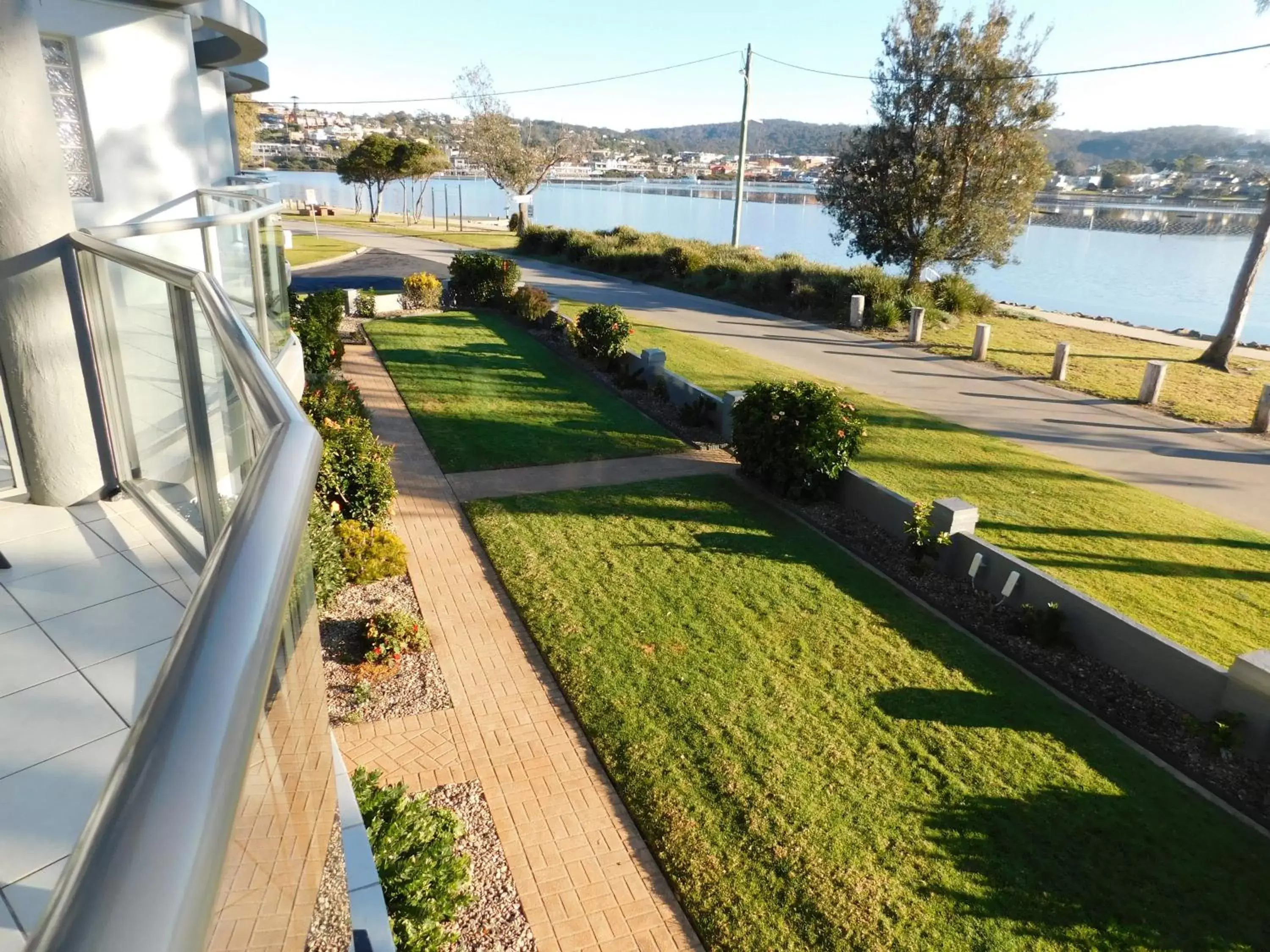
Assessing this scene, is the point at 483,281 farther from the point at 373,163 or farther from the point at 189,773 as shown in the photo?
the point at 373,163

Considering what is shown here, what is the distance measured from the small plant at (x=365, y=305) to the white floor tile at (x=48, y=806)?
65.9 feet

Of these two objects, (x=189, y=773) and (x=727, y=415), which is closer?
(x=189, y=773)

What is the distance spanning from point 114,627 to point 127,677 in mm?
405

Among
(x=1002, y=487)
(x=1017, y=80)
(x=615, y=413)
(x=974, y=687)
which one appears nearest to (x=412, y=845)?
(x=974, y=687)

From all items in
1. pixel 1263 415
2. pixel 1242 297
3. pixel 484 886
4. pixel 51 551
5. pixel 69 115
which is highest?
pixel 69 115

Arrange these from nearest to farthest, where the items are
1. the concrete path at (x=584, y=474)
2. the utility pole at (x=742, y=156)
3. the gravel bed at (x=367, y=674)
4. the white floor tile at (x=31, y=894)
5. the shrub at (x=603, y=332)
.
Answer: the white floor tile at (x=31, y=894) → the gravel bed at (x=367, y=674) → the concrete path at (x=584, y=474) → the shrub at (x=603, y=332) → the utility pole at (x=742, y=156)

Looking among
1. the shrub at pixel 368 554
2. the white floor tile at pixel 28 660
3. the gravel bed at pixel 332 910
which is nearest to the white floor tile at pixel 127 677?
the white floor tile at pixel 28 660

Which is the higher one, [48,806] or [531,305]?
[48,806]

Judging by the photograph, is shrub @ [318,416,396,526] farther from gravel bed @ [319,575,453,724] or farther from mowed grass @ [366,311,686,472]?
mowed grass @ [366,311,686,472]

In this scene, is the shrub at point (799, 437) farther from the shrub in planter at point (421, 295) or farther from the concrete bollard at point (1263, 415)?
the shrub in planter at point (421, 295)

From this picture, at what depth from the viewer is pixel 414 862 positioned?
4.36 meters

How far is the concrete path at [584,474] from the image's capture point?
10.8 meters

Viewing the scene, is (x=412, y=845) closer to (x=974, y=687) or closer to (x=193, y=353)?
(x=193, y=353)

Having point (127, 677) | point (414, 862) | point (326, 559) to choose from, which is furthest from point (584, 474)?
point (127, 677)
